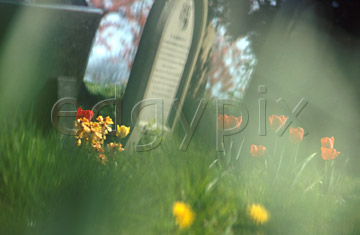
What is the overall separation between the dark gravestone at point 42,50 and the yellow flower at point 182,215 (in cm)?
197

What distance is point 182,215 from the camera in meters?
1.46

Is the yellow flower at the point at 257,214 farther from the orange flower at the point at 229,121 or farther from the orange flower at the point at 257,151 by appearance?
the orange flower at the point at 229,121

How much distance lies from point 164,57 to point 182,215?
193 centimetres

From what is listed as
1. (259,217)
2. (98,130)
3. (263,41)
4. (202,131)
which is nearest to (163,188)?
(259,217)

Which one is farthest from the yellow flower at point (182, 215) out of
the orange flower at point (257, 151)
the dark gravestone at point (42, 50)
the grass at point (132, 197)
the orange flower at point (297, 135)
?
the dark gravestone at point (42, 50)

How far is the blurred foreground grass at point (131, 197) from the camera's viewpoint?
145 centimetres

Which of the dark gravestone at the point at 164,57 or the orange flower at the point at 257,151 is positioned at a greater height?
the dark gravestone at the point at 164,57

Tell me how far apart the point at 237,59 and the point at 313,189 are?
2728mm

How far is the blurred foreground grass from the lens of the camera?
145 cm

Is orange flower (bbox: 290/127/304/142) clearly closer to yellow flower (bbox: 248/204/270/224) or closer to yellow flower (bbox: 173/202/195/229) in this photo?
yellow flower (bbox: 248/204/270/224)

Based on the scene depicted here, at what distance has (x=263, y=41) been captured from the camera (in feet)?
14.9

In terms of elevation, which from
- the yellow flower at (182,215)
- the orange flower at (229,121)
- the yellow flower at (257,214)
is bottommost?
the yellow flower at (257,214)

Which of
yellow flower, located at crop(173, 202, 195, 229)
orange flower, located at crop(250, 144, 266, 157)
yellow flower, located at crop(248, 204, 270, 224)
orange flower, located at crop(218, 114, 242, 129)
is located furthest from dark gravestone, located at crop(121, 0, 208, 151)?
yellow flower, located at crop(173, 202, 195, 229)

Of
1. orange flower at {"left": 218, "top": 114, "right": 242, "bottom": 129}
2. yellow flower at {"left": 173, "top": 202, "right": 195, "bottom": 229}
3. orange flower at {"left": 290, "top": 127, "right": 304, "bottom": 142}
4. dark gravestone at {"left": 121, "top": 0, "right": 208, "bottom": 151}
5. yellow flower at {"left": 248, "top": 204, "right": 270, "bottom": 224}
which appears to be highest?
dark gravestone at {"left": 121, "top": 0, "right": 208, "bottom": 151}
